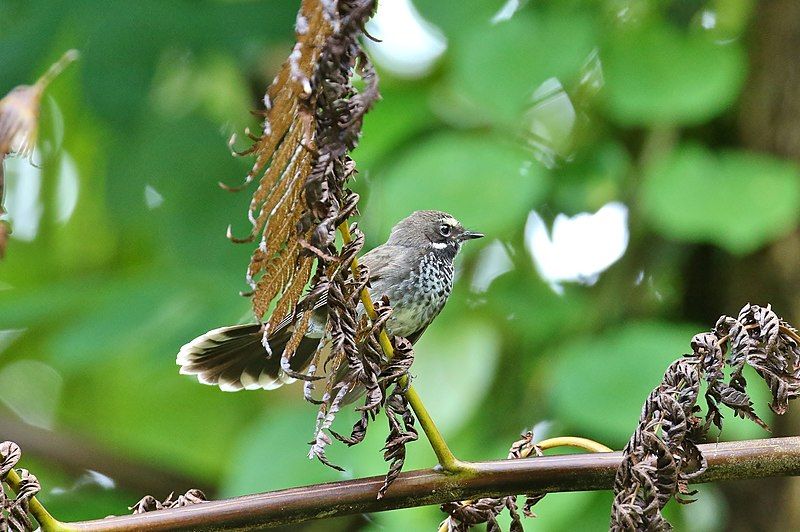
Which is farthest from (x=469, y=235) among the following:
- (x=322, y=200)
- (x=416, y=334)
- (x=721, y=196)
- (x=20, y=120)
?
(x=20, y=120)

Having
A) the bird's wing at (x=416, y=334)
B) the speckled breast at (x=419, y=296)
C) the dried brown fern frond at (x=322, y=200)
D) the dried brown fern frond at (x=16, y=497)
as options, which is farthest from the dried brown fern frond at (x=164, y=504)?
the bird's wing at (x=416, y=334)

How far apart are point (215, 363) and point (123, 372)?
2.37 meters

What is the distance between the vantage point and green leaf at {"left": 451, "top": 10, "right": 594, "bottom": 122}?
3941 millimetres

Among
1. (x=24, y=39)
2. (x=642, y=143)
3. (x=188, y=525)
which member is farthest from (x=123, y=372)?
(x=188, y=525)

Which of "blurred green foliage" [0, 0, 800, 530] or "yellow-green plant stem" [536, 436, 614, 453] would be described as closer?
"yellow-green plant stem" [536, 436, 614, 453]

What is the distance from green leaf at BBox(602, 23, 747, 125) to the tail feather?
1.70 m

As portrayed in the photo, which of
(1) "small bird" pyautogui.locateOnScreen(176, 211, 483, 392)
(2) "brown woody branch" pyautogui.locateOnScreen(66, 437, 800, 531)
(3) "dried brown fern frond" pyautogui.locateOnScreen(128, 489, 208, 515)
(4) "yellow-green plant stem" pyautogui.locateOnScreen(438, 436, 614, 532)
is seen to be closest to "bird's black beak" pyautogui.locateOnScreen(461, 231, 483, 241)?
(1) "small bird" pyautogui.locateOnScreen(176, 211, 483, 392)

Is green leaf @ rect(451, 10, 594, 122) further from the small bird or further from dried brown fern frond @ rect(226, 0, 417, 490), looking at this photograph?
dried brown fern frond @ rect(226, 0, 417, 490)

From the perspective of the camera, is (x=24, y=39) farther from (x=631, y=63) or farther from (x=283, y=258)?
(x=283, y=258)

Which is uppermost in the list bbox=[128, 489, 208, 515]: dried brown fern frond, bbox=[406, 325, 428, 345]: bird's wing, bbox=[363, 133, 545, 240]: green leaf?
bbox=[363, 133, 545, 240]: green leaf

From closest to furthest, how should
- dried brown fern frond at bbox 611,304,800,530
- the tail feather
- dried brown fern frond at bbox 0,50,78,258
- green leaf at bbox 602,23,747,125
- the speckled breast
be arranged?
1. dried brown fern frond at bbox 0,50,78,258
2. dried brown fern frond at bbox 611,304,800,530
3. the tail feather
4. the speckled breast
5. green leaf at bbox 602,23,747,125

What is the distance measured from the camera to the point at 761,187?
13.0 feet

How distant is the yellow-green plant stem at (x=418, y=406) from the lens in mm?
1747

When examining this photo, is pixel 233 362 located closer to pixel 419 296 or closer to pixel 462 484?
pixel 419 296
